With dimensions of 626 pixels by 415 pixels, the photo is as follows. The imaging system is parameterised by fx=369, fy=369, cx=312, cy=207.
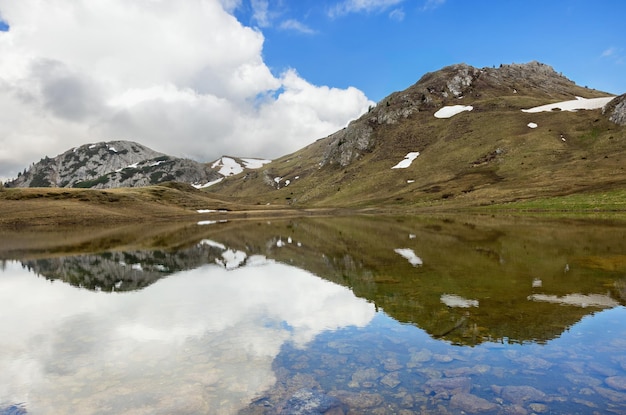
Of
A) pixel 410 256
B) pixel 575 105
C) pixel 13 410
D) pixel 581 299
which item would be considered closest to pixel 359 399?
pixel 13 410

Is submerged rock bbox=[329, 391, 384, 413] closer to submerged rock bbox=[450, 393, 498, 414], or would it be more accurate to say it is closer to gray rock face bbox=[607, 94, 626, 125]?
submerged rock bbox=[450, 393, 498, 414]

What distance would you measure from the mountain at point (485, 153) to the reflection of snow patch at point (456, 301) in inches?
3246

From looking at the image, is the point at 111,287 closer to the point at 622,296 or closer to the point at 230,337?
the point at 230,337

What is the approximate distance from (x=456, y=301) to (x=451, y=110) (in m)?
188

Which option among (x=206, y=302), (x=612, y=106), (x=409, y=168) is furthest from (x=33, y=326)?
(x=612, y=106)

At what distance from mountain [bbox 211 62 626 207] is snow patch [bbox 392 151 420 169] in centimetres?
45

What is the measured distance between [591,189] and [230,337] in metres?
93.1

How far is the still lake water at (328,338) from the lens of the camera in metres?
9.38

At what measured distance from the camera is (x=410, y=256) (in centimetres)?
3119

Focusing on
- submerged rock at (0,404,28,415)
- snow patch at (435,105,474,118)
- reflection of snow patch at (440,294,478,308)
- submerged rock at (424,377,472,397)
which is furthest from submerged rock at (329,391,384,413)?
snow patch at (435,105,474,118)

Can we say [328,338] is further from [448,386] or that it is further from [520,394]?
[520,394]

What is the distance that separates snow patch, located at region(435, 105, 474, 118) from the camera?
180500 mm

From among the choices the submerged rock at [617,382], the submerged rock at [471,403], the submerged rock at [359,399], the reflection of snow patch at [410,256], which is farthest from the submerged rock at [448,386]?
the reflection of snow patch at [410,256]

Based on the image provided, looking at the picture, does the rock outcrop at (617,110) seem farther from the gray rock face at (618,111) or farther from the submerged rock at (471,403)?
the submerged rock at (471,403)
